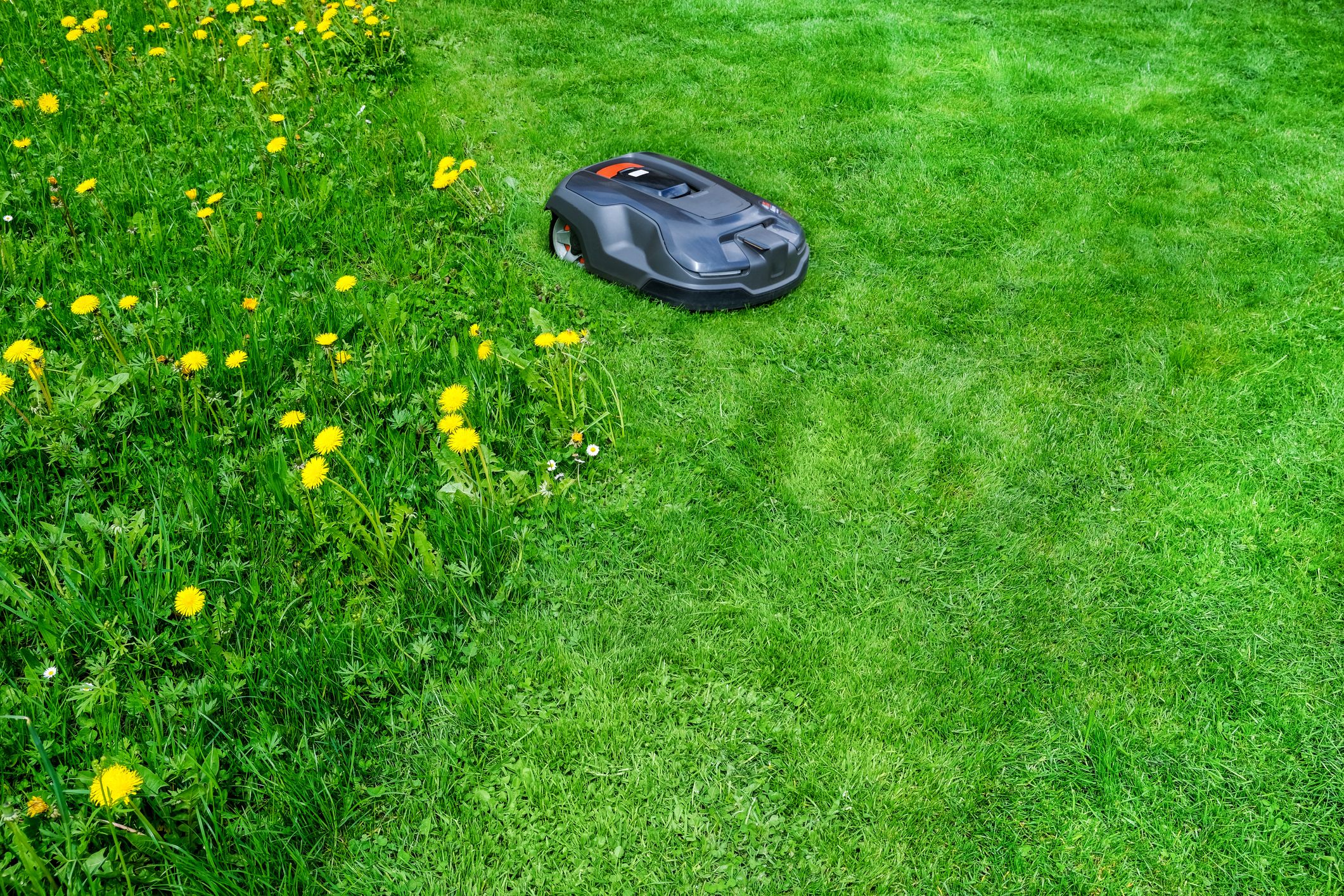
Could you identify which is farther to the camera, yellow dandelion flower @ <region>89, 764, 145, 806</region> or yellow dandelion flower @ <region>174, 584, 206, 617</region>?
yellow dandelion flower @ <region>174, 584, 206, 617</region>

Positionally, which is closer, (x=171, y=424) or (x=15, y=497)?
(x=15, y=497)

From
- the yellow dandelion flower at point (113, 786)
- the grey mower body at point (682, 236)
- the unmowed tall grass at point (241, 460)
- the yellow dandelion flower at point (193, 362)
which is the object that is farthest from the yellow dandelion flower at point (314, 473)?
the grey mower body at point (682, 236)

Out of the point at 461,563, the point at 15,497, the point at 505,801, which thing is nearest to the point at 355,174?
the point at 15,497

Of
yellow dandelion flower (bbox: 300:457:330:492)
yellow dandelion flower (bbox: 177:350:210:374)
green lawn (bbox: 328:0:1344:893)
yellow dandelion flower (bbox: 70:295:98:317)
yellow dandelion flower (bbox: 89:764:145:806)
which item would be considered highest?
yellow dandelion flower (bbox: 70:295:98:317)

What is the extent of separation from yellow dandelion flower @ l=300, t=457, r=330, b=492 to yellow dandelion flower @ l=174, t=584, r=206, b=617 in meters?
0.32

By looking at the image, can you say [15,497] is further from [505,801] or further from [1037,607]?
[1037,607]

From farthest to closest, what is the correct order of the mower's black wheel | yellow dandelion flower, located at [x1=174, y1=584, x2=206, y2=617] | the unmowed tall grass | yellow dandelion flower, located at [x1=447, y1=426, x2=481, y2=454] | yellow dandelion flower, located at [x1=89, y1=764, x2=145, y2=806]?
the mower's black wheel
yellow dandelion flower, located at [x1=447, y1=426, x2=481, y2=454]
yellow dandelion flower, located at [x1=174, y1=584, x2=206, y2=617]
the unmowed tall grass
yellow dandelion flower, located at [x1=89, y1=764, x2=145, y2=806]

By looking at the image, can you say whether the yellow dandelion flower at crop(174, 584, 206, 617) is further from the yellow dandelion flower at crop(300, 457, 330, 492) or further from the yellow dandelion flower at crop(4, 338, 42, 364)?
the yellow dandelion flower at crop(4, 338, 42, 364)

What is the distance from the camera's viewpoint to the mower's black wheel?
3336 millimetres

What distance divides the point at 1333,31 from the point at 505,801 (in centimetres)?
663

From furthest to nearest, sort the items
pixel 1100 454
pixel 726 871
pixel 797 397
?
pixel 797 397 → pixel 1100 454 → pixel 726 871

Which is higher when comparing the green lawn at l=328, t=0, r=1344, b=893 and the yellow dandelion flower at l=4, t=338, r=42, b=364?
the yellow dandelion flower at l=4, t=338, r=42, b=364

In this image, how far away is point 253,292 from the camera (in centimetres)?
289

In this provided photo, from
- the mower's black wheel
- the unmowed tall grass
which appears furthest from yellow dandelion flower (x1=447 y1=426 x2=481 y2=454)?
the mower's black wheel
